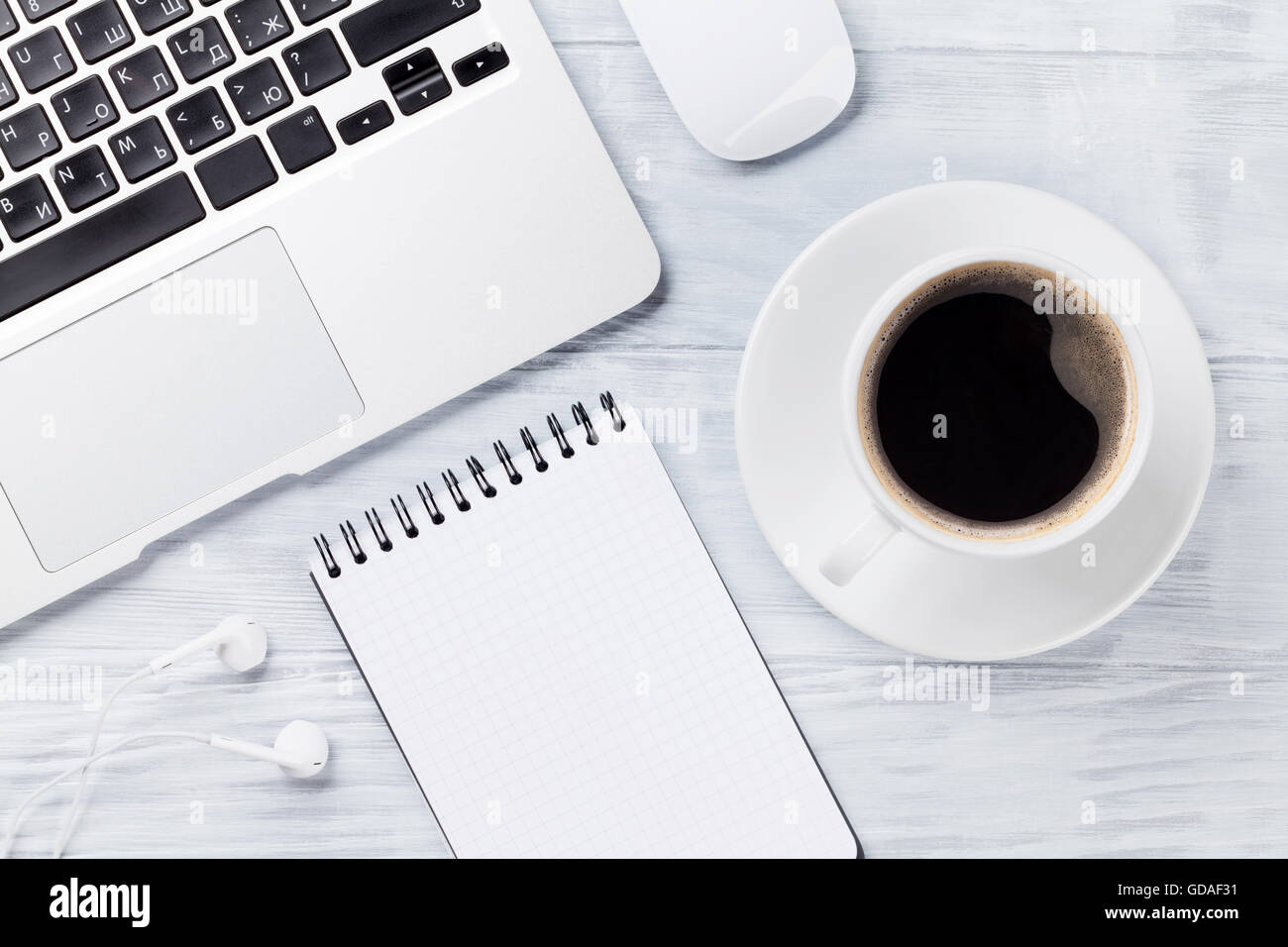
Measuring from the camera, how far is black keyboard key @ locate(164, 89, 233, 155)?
522 mm

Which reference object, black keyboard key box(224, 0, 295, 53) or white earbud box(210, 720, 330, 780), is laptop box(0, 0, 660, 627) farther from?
white earbud box(210, 720, 330, 780)

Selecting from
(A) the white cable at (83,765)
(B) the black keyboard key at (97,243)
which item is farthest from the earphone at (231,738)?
(B) the black keyboard key at (97,243)

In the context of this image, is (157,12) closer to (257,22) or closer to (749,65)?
(257,22)

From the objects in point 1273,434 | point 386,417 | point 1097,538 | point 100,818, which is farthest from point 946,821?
point 100,818

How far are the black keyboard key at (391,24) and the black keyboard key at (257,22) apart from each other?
34 millimetres

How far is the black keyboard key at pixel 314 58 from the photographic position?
52 cm

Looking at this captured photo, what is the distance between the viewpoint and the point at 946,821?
2.01 feet

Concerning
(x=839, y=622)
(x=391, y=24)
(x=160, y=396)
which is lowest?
(x=839, y=622)

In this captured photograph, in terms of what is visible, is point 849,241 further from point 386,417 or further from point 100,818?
point 100,818

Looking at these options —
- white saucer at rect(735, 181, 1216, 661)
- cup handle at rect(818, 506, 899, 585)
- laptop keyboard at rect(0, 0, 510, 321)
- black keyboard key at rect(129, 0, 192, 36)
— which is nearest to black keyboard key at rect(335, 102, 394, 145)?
laptop keyboard at rect(0, 0, 510, 321)

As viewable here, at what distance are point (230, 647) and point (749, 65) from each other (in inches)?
18.6

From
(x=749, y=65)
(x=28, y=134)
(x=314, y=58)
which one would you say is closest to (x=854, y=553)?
(x=749, y=65)

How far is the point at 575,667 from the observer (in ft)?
1.96

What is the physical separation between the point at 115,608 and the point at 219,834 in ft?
0.53
